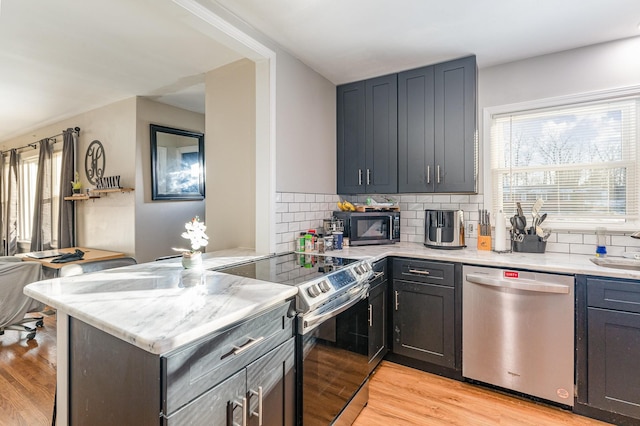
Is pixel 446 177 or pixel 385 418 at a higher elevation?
pixel 446 177

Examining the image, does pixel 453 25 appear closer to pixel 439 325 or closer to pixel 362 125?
pixel 362 125

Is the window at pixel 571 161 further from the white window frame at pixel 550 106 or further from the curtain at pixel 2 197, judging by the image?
the curtain at pixel 2 197

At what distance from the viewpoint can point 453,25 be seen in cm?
207

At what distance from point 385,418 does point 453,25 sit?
99.2 inches

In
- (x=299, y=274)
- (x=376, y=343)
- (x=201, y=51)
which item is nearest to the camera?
(x=299, y=274)

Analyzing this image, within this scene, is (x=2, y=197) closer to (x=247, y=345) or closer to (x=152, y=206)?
(x=152, y=206)

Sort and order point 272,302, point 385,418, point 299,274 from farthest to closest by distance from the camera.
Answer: point 385,418 < point 299,274 < point 272,302

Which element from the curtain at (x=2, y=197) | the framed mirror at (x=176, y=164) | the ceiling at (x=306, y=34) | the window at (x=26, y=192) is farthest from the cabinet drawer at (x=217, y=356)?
the curtain at (x=2, y=197)

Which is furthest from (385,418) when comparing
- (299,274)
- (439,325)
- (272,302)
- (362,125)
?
(362,125)

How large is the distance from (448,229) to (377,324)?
Result: 3.19ft

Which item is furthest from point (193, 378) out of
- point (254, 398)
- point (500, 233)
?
point (500, 233)

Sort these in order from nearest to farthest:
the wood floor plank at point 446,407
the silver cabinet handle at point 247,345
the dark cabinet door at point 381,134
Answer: the silver cabinet handle at point 247,345, the wood floor plank at point 446,407, the dark cabinet door at point 381,134

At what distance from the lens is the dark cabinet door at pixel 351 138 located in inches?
119

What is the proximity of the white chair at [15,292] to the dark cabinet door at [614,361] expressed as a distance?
4.35 metres
